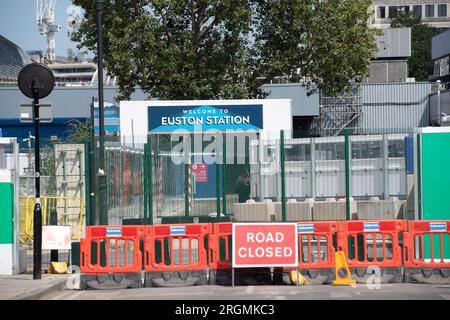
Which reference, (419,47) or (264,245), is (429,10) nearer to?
(419,47)

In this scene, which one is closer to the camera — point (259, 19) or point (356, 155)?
point (356, 155)

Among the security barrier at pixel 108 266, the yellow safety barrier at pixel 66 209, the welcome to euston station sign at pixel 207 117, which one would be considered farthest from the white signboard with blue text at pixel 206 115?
the security barrier at pixel 108 266

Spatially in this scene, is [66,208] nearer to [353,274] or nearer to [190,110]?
[190,110]

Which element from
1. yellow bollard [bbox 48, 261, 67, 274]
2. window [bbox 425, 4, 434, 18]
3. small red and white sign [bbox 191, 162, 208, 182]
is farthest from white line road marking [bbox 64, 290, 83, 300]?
window [bbox 425, 4, 434, 18]

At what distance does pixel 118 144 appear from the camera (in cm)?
2167

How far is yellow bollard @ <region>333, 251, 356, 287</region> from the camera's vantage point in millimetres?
15984

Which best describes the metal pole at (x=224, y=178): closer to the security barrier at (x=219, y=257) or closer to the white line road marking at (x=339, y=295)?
the security barrier at (x=219, y=257)

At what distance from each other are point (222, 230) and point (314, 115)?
45707mm

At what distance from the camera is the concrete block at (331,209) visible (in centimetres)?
2288

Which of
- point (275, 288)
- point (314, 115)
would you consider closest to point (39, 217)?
point (275, 288)

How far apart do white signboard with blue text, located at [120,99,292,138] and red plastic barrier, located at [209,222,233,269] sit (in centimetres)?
1218

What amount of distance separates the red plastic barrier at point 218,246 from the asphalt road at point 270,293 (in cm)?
51

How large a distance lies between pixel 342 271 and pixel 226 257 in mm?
2114

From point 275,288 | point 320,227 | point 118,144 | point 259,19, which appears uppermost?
point 259,19
